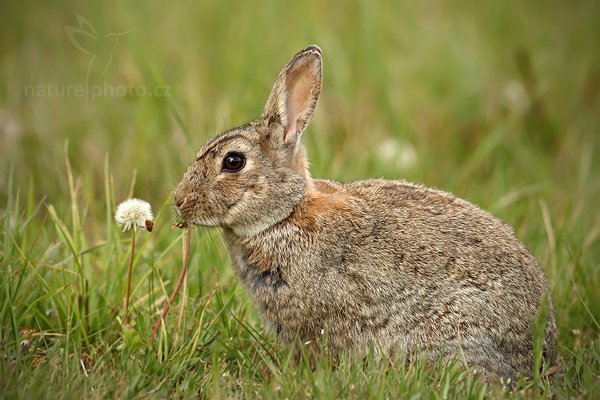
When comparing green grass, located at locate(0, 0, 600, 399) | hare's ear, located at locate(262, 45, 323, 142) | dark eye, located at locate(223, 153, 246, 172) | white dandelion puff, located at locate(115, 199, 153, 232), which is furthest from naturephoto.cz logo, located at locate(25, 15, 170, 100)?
white dandelion puff, located at locate(115, 199, 153, 232)

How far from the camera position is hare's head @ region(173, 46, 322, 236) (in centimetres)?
505

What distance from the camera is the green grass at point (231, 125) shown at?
14.8ft

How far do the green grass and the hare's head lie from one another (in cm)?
38

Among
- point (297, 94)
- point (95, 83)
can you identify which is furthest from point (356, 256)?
point (95, 83)

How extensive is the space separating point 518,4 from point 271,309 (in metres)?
7.00

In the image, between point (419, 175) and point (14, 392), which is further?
point (419, 175)

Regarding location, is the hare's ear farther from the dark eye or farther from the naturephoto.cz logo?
the naturephoto.cz logo

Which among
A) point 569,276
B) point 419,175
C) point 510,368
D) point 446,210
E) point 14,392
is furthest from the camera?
point 419,175

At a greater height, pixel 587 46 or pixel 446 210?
pixel 587 46

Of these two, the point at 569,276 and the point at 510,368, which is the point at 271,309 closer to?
the point at 510,368

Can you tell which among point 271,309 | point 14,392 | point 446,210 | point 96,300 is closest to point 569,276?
point 446,210

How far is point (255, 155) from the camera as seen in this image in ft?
17.0

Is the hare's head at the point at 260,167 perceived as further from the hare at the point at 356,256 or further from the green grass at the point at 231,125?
the green grass at the point at 231,125

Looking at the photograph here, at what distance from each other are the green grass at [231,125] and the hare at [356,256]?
215 millimetres
